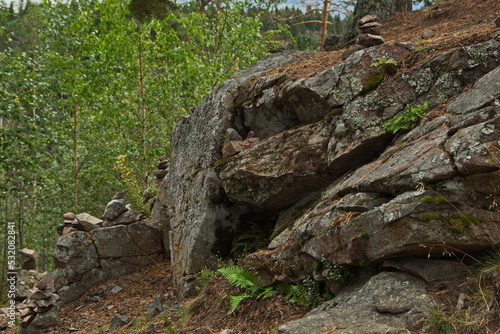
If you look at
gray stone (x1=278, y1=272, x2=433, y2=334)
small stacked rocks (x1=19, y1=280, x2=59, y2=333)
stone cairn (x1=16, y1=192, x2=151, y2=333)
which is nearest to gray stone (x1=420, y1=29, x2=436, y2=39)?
gray stone (x1=278, y1=272, x2=433, y2=334)

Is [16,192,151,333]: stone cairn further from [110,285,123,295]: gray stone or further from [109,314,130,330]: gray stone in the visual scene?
[109,314,130,330]: gray stone

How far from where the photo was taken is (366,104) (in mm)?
5863

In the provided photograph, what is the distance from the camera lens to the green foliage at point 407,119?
525 cm

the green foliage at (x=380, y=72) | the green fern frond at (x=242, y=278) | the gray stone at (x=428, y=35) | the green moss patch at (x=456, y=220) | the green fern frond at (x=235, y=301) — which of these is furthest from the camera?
the gray stone at (x=428, y=35)

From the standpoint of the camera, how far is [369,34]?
6.69 m

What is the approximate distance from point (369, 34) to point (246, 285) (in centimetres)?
471

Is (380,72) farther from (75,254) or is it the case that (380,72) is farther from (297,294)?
(75,254)

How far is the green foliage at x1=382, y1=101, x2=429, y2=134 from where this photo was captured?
525cm

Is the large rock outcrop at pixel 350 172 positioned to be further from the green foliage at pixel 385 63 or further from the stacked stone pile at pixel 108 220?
the stacked stone pile at pixel 108 220

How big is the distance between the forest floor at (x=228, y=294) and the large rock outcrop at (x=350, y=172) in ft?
1.43

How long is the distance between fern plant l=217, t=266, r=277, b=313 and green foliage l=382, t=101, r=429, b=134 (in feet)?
9.23

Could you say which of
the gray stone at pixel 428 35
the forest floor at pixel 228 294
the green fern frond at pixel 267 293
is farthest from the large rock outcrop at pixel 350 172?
the gray stone at pixel 428 35

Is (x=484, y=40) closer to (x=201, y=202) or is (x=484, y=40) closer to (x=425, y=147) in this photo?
(x=425, y=147)

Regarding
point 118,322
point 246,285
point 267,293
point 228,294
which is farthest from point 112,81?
point 267,293
